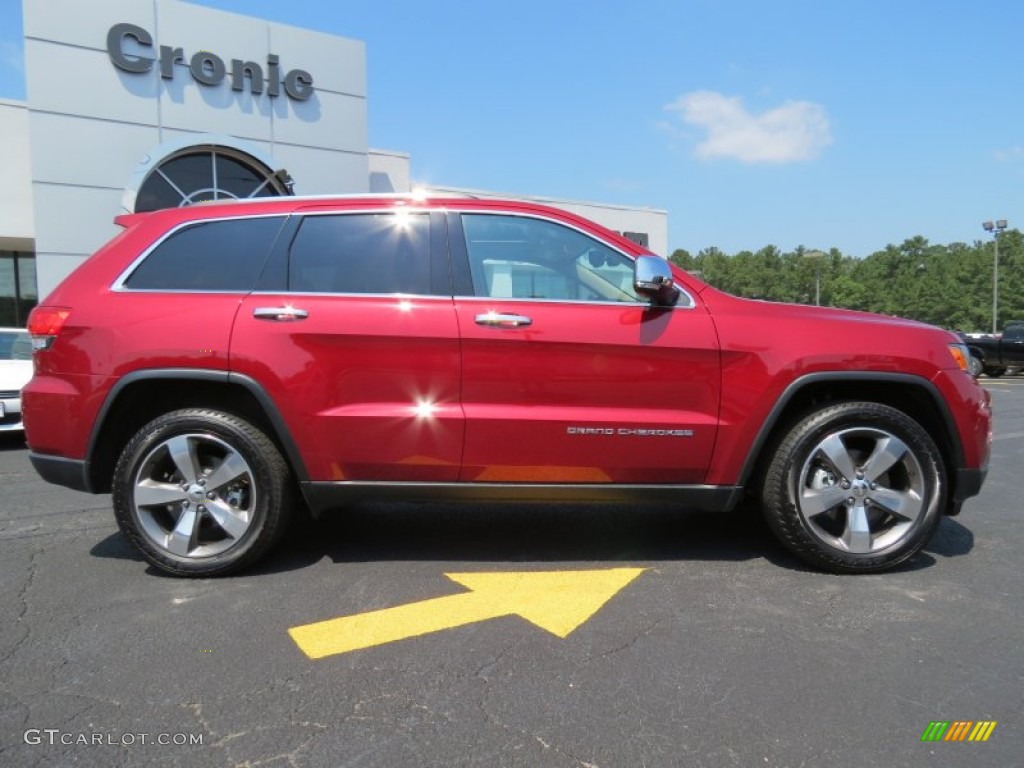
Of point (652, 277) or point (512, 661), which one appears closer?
point (512, 661)

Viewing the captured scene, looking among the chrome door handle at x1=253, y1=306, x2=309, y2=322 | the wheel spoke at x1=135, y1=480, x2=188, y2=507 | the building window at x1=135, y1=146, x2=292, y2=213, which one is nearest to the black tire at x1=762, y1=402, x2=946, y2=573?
the chrome door handle at x1=253, y1=306, x2=309, y2=322

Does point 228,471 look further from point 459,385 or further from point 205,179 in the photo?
point 205,179

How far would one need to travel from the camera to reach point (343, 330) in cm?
333

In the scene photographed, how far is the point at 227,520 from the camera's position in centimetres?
343

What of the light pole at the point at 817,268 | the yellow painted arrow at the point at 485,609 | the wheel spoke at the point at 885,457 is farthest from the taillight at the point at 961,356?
the light pole at the point at 817,268

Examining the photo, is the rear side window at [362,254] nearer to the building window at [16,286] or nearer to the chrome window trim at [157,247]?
the chrome window trim at [157,247]

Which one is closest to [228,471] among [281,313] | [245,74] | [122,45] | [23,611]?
[281,313]

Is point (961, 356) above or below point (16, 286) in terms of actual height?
below

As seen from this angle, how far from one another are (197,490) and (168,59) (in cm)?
1364

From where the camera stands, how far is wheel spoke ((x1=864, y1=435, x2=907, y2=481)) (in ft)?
11.3

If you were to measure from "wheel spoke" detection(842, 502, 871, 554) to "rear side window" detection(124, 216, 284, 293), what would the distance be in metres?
3.18

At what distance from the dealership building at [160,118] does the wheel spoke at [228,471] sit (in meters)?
12.0

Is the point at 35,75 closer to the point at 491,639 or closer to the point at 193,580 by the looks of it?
the point at 193,580

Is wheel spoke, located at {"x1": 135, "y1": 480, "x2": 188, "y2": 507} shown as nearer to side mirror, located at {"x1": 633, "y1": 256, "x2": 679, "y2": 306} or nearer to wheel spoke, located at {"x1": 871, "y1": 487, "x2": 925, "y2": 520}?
side mirror, located at {"x1": 633, "y1": 256, "x2": 679, "y2": 306}
